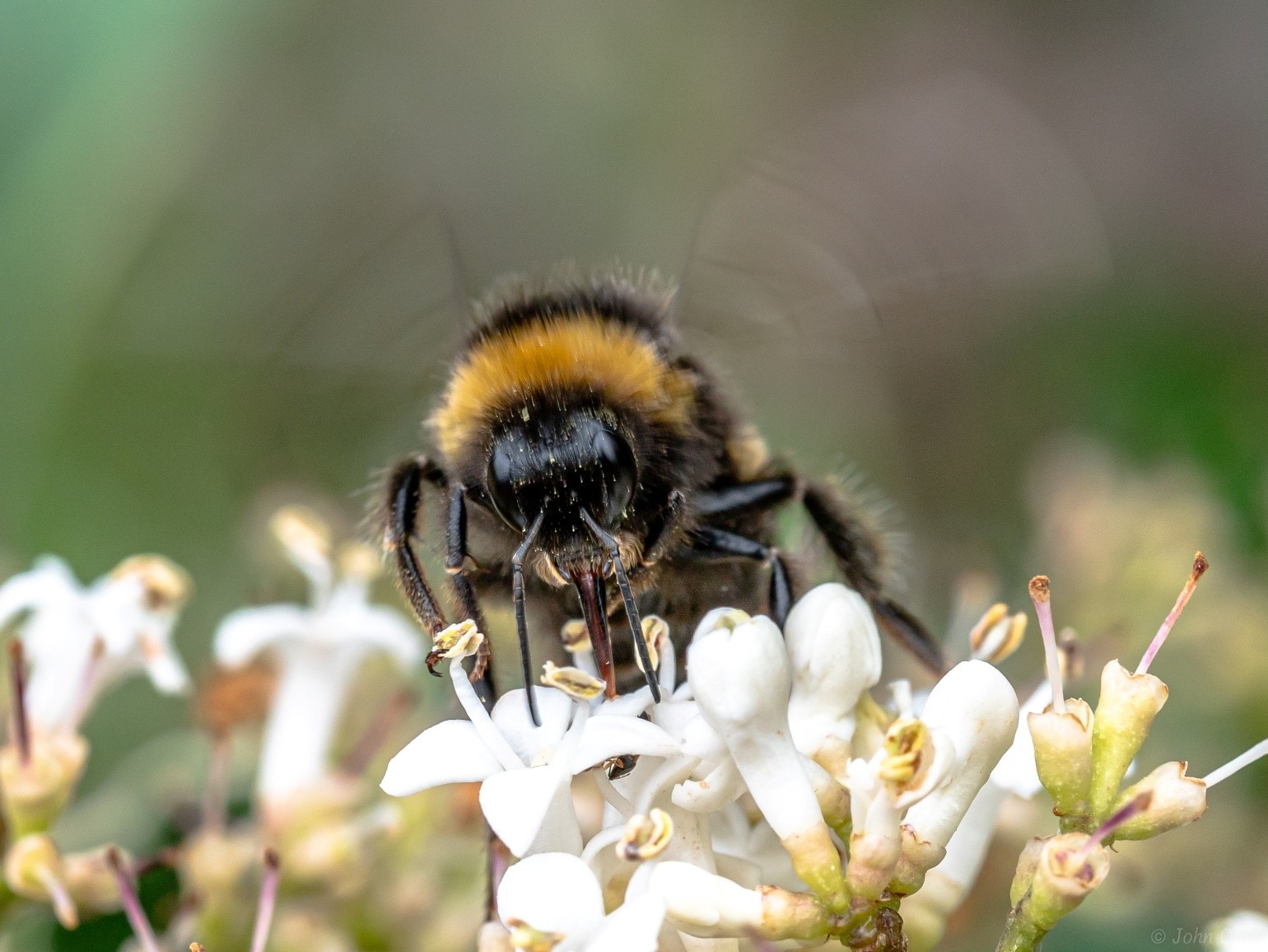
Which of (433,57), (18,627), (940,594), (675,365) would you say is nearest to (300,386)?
(18,627)

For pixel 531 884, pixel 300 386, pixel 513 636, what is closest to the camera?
pixel 531 884

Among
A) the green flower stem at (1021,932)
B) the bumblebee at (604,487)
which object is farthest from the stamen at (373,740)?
the green flower stem at (1021,932)

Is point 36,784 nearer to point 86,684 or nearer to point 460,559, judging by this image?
point 86,684

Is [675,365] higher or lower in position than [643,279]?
lower

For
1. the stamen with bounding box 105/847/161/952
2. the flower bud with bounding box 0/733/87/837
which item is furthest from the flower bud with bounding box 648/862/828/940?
the flower bud with bounding box 0/733/87/837

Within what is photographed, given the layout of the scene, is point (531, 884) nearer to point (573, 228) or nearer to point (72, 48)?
point (72, 48)

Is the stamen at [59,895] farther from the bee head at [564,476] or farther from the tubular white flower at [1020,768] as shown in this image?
the tubular white flower at [1020,768]
